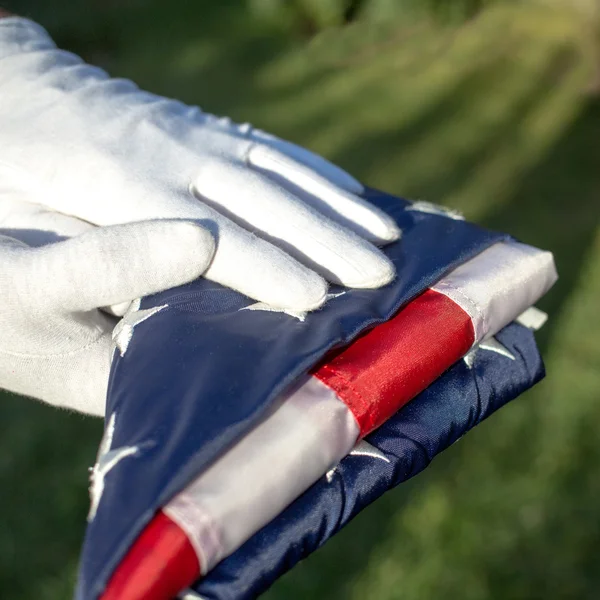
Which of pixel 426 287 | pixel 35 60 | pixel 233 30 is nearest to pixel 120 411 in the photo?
pixel 426 287

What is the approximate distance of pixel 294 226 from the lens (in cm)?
87

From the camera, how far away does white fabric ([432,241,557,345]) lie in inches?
33.9

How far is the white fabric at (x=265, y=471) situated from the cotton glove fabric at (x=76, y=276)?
7.6 inches

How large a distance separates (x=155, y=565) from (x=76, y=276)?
0.31m

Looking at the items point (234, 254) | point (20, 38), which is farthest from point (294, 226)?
point (20, 38)

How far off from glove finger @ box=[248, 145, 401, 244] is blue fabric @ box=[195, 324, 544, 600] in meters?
0.20

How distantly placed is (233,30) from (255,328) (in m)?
3.56

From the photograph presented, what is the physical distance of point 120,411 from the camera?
0.70m

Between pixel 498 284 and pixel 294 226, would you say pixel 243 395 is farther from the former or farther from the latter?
pixel 498 284

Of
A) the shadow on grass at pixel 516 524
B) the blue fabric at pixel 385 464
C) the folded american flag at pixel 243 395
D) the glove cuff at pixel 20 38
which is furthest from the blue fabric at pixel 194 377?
the shadow on grass at pixel 516 524

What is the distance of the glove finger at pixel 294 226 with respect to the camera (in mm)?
842

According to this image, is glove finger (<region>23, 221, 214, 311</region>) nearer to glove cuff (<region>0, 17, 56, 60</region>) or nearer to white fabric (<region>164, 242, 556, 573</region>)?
white fabric (<region>164, 242, 556, 573</region>)

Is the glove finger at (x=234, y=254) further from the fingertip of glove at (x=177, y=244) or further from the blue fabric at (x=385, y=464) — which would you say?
the blue fabric at (x=385, y=464)

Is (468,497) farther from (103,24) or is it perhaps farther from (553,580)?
(103,24)
